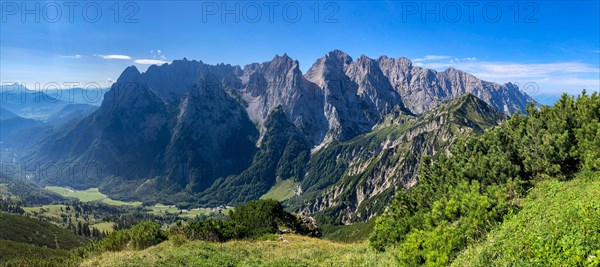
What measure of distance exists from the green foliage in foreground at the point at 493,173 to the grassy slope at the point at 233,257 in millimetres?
4728

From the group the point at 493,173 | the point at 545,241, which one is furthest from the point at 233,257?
the point at 493,173

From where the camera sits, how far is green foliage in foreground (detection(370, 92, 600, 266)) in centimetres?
2547

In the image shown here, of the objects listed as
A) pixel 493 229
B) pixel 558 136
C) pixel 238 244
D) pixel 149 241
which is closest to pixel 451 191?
pixel 493 229

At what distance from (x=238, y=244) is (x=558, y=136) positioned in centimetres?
4018

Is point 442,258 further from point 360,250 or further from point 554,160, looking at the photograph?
point 554,160

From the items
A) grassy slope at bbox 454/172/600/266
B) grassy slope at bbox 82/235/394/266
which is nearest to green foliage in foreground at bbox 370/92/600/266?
grassy slope at bbox 454/172/600/266

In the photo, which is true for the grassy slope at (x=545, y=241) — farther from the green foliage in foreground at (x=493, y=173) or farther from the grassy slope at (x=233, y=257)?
the grassy slope at (x=233, y=257)

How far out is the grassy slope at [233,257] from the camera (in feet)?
98.1

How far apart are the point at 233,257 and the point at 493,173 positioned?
31278 millimetres

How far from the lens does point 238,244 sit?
4197cm

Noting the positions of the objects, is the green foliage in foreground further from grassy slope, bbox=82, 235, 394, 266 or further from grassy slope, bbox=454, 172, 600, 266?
grassy slope, bbox=82, 235, 394, 266

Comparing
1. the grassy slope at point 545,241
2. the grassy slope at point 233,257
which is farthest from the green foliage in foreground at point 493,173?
the grassy slope at point 233,257

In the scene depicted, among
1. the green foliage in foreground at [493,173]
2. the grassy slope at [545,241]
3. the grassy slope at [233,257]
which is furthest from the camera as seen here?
the grassy slope at [233,257]

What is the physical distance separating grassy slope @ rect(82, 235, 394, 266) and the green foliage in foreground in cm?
473
